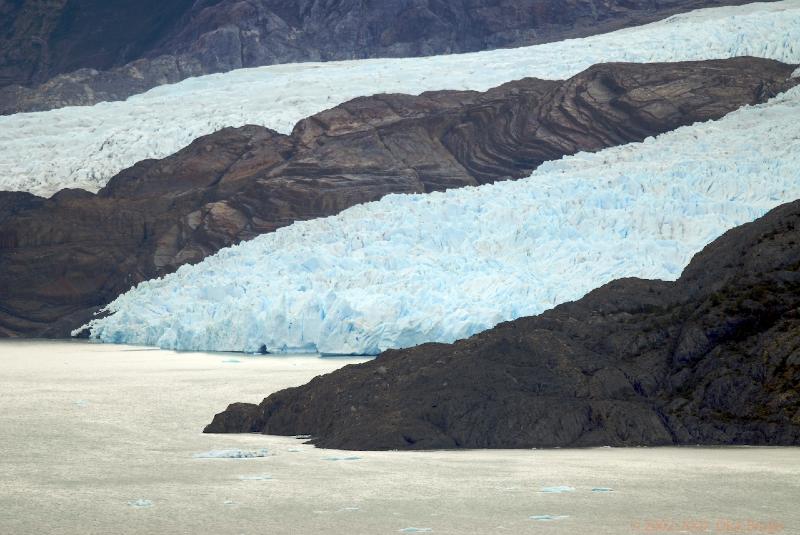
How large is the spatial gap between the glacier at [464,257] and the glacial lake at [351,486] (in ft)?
23.4

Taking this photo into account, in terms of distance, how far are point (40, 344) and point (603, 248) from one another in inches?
374

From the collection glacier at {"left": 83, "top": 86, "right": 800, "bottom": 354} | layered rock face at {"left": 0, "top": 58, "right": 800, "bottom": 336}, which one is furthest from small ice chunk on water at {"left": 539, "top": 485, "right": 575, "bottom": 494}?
layered rock face at {"left": 0, "top": 58, "right": 800, "bottom": 336}

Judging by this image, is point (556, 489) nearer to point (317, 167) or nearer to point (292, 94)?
point (317, 167)

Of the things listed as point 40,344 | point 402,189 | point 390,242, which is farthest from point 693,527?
point 402,189

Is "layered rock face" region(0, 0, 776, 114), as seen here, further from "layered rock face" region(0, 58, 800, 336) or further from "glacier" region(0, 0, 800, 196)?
"layered rock face" region(0, 58, 800, 336)

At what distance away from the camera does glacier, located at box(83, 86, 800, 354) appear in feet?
53.6

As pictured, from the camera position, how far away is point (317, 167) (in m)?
25.7

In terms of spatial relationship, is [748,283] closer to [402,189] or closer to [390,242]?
[390,242]

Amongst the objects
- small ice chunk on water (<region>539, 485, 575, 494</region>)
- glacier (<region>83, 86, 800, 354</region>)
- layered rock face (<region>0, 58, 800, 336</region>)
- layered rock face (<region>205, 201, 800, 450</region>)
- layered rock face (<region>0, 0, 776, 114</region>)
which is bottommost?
small ice chunk on water (<region>539, 485, 575, 494</region>)

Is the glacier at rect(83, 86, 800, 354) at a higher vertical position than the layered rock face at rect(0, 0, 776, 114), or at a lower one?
lower

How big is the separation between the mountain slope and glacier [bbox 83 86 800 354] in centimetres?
2

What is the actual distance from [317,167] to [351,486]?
19.6 metres

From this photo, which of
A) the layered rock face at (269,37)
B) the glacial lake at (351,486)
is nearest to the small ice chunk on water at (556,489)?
the glacial lake at (351,486)

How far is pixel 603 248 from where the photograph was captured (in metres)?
16.9
